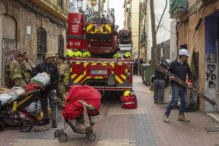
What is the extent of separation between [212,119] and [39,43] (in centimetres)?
1061

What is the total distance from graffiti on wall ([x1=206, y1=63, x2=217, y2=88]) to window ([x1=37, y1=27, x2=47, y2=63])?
9501mm

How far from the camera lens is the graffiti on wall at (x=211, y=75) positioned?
8609mm

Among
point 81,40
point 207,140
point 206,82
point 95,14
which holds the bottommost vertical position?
point 207,140

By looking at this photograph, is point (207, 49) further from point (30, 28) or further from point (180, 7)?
point (30, 28)

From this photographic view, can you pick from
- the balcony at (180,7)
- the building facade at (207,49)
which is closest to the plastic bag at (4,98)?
the building facade at (207,49)

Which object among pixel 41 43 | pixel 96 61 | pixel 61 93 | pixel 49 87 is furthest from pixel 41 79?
pixel 41 43

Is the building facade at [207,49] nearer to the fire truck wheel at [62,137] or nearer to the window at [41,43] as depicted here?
the fire truck wheel at [62,137]

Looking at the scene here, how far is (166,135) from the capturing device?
245 inches

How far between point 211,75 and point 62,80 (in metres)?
4.79

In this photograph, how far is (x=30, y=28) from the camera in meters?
14.0

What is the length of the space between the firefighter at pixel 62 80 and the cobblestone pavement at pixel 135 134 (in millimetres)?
1407

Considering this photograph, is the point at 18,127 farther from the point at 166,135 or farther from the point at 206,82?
the point at 206,82

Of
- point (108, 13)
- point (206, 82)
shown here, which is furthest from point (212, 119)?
point (108, 13)

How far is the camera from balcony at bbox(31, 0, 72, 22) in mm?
14398
